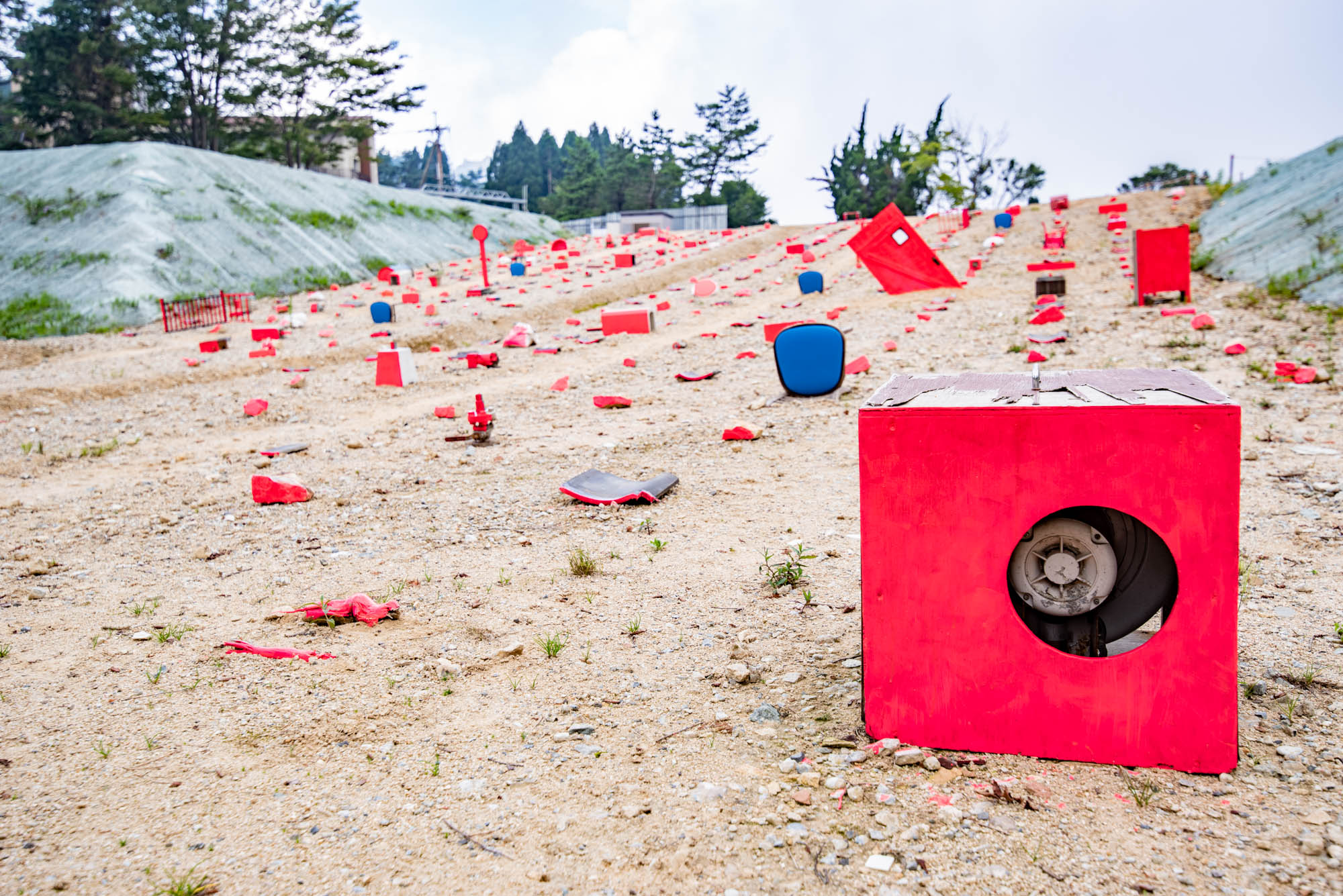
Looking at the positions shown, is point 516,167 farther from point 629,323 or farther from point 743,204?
point 629,323

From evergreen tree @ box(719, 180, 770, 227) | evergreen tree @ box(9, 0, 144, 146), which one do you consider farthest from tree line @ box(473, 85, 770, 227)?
evergreen tree @ box(9, 0, 144, 146)

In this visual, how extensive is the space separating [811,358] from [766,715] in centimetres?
504

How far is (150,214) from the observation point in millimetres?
17703

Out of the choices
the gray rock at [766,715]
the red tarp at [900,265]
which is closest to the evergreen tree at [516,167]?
the red tarp at [900,265]

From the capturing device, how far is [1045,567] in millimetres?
2271

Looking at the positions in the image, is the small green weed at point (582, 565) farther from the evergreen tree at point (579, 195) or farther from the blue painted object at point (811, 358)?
the evergreen tree at point (579, 195)

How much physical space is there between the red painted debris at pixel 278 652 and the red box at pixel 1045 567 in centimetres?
199

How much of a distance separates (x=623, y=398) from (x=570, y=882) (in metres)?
6.23

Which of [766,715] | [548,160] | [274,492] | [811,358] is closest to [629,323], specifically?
[811,358]

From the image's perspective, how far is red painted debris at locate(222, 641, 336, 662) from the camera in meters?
3.12

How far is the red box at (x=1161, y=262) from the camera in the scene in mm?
10219

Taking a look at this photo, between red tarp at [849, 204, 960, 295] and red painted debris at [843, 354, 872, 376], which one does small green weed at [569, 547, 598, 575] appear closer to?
red painted debris at [843, 354, 872, 376]

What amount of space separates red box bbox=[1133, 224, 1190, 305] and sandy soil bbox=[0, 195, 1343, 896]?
3352mm

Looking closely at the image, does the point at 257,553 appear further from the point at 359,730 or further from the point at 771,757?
the point at 771,757
